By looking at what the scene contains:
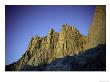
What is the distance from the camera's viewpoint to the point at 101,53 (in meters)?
3.71

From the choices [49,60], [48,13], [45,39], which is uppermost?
[48,13]

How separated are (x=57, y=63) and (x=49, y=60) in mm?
98

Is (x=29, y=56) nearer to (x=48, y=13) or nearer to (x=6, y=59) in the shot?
(x=6, y=59)

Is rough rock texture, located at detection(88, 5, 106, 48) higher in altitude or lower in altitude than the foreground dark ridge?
higher

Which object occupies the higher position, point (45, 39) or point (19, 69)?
point (45, 39)

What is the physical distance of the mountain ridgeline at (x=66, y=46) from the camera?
3699 mm

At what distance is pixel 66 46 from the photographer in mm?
3707

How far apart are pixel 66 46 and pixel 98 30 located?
0.41 metres

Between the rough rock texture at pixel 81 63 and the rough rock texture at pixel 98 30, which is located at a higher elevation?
the rough rock texture at pixel 98 30

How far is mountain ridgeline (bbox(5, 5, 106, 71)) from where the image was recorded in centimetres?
370

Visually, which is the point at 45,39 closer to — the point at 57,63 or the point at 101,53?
the point at 57,63

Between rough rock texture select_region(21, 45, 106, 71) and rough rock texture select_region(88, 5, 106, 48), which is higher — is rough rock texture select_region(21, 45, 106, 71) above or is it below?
below
